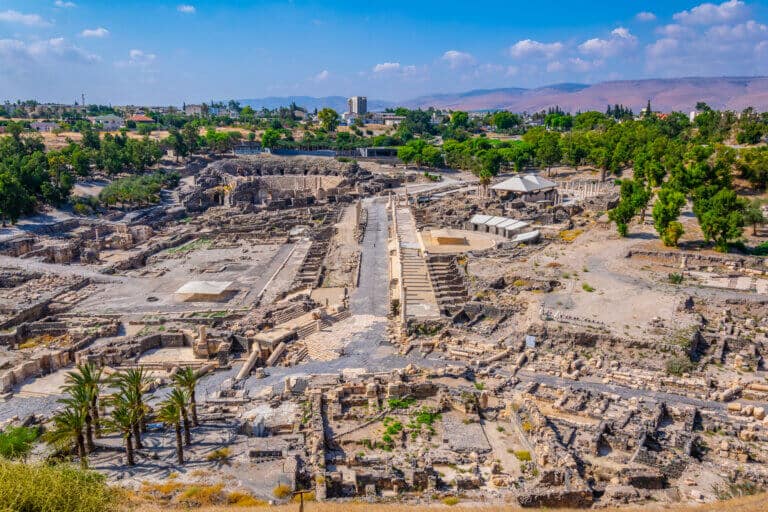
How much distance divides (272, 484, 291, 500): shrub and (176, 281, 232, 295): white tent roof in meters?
20.6

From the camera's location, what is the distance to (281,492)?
16.1 meters

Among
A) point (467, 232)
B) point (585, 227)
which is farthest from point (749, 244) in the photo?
point (467, 232)

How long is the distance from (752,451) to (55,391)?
26298 mm

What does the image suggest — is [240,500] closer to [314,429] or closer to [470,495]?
[314,429]

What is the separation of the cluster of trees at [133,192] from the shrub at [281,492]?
182 feet

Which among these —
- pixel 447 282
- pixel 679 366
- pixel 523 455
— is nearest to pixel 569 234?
pixel 447 282

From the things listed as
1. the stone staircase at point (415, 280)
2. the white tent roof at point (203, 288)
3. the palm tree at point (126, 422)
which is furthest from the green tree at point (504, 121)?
the palm tree at point (126, 422)

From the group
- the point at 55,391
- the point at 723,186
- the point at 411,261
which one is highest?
the point at 723,186

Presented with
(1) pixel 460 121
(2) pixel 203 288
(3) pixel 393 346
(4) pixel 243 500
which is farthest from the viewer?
(1) pixel 460 121

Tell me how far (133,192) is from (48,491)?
57.6 meters

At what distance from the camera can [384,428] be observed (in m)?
20.3

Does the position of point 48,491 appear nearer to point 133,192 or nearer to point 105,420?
point 105,420

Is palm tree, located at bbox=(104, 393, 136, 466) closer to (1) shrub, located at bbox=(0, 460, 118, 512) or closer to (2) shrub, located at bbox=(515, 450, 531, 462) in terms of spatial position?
(1) shrub, located at bbox=(0, 460, 118, 512)

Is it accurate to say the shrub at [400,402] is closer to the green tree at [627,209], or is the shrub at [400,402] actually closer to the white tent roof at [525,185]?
the green tree at [627,209]
